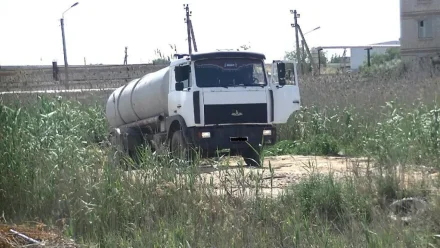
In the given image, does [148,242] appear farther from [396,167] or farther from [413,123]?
[413,123]

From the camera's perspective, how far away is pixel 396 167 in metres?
9.14

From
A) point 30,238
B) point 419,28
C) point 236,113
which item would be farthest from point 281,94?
point 419,28

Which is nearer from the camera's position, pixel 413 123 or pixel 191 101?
pixel 413 123

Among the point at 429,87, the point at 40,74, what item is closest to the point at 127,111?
the point at 40,74

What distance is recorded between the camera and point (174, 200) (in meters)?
8.26

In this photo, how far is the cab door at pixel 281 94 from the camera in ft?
51.6

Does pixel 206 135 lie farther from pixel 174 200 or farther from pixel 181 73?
pixel 174 200

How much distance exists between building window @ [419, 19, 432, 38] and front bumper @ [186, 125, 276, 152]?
42.5 meters

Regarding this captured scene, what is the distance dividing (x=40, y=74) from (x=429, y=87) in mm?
11918

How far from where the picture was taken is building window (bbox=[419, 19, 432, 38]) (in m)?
54.6

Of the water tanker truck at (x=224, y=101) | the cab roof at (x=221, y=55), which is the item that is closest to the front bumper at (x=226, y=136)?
the water tanker truck at (x=224, y=101)

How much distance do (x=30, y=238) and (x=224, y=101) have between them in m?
8.48

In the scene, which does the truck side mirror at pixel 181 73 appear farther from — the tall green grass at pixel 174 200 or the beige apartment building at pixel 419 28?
the beige apartment building at pixel 419 28

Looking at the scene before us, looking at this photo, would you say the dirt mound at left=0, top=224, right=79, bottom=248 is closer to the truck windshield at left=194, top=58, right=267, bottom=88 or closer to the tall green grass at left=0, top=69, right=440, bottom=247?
the tall green grass at left=0, top=69, right=440, bottom=247
